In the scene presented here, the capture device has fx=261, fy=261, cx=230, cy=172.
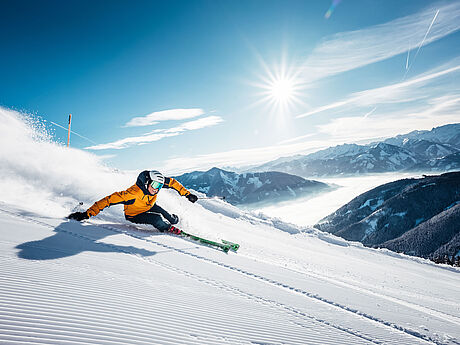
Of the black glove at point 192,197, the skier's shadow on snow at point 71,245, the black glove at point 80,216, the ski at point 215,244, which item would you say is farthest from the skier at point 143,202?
the skier's shadow on snow at point 71,245

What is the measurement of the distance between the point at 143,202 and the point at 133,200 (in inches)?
16.3

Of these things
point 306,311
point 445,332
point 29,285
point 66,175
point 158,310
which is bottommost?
point 445,332

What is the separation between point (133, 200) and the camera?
30.3 feet

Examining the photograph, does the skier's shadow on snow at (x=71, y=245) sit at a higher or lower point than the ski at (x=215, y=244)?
higher

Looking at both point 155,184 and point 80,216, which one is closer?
point 155,184

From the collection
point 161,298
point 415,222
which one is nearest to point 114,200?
point 161,298

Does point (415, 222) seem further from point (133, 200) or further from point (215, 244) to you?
point (133, 200)

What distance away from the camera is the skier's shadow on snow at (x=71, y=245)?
559 cm

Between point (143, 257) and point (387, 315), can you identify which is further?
point (143, 257)

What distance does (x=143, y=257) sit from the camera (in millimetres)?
6965

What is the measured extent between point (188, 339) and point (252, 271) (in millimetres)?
4254

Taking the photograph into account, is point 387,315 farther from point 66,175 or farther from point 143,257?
point 66,175

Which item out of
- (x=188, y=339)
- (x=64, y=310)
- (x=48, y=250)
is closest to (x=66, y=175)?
(x=48, y=250)

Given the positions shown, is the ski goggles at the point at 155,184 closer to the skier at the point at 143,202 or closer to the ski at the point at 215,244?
the skier at the point at 143,202
